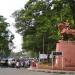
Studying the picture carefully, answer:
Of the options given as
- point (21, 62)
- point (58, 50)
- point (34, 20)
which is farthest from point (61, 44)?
point (34, 20)

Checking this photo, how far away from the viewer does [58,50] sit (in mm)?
49562

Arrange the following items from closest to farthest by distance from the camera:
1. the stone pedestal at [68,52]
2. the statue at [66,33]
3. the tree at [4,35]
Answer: the stone pedestal at [68,52]
the statue at [66,33]
the tree at [4,35]

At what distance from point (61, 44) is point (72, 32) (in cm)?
216

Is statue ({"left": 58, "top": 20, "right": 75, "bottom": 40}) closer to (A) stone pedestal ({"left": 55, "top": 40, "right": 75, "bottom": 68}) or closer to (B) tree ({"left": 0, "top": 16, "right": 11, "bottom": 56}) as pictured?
(A) stone pedestal ({"left": 55, "top": 40, "right": 75, "bottom": 68})

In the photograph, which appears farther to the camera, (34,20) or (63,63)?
(34,20)

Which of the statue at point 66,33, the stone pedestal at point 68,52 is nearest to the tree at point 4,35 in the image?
the statue at point 66,33

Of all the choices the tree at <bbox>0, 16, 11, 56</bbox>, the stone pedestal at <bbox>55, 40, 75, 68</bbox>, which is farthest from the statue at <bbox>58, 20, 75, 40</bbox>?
the tree at <bbox>0, 16, 11, 56</bbox>

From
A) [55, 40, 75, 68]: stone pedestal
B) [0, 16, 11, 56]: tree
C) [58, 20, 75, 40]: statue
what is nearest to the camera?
[55, 40, 75, 68]: stone pedestal

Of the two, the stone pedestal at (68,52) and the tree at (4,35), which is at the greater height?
the tree at (4,35)

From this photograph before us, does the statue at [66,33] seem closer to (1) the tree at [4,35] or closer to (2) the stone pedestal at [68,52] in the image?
(2) the stone pedestal at [68,52]

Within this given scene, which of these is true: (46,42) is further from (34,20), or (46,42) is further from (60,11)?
(60,11)

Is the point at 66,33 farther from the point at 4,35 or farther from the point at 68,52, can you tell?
the point at 4,35

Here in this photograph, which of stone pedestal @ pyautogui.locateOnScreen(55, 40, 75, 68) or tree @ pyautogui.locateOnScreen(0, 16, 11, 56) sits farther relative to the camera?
tree @ pyautogui.locateOnScreen(0, 16, 11, 56)

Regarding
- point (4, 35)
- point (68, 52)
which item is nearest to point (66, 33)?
point (68, 52)
